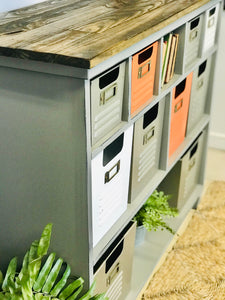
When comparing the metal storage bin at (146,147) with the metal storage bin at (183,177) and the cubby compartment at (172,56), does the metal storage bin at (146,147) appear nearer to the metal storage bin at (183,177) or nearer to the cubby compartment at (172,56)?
the cubby compartment at (172,56)

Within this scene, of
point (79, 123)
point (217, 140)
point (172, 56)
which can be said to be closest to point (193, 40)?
point (172, 56)

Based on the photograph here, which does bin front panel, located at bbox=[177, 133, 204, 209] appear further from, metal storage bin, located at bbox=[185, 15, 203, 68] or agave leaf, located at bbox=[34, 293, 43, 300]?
agave leaf, located at bbox=[34, 293, 43, 300]

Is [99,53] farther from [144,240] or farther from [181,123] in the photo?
[144,240]

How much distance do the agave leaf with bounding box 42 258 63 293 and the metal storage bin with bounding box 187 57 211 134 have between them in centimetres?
109

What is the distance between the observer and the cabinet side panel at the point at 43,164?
1.13 meters

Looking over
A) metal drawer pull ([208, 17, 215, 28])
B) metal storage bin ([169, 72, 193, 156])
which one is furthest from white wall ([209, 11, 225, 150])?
metal storage bin ([169, 72, 193, 156])

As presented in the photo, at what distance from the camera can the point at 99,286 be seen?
146 centimetres

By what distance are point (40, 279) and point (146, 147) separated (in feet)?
2.08

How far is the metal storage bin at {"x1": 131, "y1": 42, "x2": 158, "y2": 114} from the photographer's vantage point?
4.56 feet

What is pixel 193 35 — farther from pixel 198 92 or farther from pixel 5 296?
pixel 5 296

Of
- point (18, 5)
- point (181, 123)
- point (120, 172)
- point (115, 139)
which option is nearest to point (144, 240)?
Result: point (181, 123)

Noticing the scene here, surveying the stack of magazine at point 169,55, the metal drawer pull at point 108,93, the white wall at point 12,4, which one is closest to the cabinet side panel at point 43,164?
the metal drawer pull at point 108,93

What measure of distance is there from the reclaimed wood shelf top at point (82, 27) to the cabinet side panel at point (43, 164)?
0.07m

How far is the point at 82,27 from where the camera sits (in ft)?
4.30
